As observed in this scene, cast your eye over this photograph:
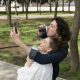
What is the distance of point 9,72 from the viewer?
29.6 ft

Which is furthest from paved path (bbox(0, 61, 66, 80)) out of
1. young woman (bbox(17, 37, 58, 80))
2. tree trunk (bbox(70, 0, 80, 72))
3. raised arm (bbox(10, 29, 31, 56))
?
raised arm (bbox(10, 29, 31, 56))

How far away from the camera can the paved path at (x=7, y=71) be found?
8.46 m

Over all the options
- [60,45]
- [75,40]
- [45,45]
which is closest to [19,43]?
[45,45]

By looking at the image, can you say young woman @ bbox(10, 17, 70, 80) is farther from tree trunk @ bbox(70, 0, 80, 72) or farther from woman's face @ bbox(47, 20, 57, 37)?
tree trunk @ bbox(70, 0, 80, 72)

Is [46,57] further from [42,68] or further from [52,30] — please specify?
[52,30]

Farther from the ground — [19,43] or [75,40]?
[19,43]

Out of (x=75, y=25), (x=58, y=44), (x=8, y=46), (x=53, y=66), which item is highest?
(x=58, y=44)

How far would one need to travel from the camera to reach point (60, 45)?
2934 mm

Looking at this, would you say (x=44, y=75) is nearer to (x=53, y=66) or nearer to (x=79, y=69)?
(x=53, y=66)

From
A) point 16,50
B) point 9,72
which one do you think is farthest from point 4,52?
point 9,72

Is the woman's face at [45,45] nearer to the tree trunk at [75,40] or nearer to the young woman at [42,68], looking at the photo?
the young woman at [42,68]

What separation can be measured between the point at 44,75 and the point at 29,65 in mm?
161

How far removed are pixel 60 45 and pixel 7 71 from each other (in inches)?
250

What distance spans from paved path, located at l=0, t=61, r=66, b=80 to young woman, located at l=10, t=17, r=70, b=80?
554cm
